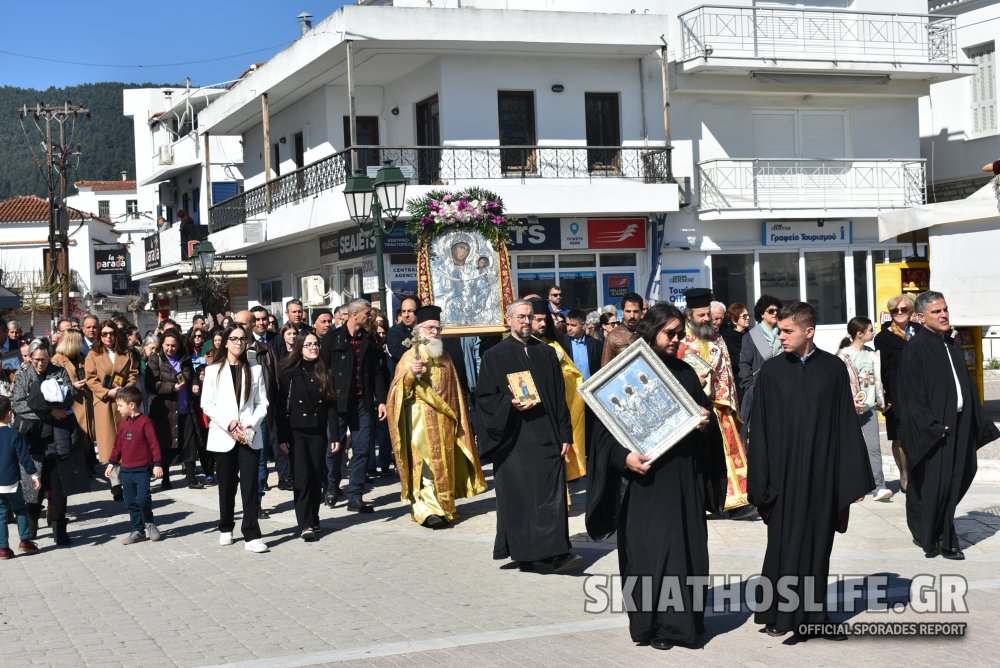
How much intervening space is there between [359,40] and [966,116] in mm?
16162

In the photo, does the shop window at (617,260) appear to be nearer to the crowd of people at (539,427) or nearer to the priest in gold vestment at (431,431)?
the crowd of people at (539,427)

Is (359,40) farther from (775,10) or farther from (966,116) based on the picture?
(966,116)

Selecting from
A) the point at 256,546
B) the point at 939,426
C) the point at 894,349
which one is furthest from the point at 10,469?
the point at 894,349

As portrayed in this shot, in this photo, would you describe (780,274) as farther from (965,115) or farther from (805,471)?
(805,471)

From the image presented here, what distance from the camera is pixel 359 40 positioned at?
2412 cm

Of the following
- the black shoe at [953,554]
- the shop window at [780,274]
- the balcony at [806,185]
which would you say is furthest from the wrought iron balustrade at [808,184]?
the black shoe at [953,554]

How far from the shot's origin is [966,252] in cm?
1522

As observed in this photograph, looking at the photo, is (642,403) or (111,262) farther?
(111,262)

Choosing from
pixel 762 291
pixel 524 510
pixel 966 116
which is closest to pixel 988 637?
pixel 524 510

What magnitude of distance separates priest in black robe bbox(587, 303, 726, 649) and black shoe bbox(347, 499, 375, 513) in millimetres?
5311

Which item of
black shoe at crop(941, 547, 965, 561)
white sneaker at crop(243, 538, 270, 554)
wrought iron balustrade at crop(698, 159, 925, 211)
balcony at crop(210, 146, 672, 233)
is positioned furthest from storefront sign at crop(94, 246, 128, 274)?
black shoe at crop(941, 547, 965, 561)

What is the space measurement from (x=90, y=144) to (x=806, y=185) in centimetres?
11683

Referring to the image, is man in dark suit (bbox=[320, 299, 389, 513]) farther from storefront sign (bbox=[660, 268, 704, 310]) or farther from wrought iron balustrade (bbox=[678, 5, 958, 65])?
wrought iron balustrade (bbox=[678, 5, 958, 65])

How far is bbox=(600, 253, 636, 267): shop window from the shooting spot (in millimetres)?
26969
